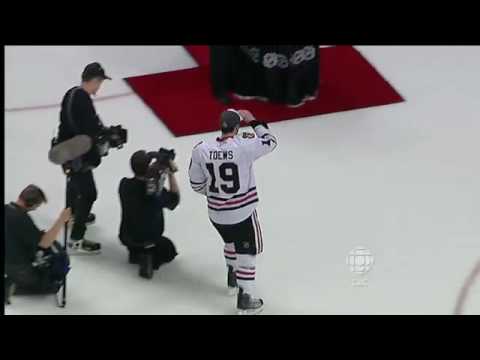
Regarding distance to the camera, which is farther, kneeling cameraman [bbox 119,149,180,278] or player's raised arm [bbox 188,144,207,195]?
kneeling cameraman [bbox 119,149,180,278]

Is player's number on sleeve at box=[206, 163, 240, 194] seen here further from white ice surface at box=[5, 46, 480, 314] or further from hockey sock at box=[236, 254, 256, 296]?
white ice surface at box=[5, 46, 480, 314]

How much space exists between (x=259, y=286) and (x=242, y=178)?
2.50 feet

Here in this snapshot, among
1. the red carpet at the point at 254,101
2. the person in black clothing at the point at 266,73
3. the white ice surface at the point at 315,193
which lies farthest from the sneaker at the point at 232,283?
the person in black clothing at the point at 266,73

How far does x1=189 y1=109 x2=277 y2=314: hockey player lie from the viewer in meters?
5.66

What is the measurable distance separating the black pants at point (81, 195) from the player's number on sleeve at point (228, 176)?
2.78 feet

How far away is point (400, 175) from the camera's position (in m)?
7.14

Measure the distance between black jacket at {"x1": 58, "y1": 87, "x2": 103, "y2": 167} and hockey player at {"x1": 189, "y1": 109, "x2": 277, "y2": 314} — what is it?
649mm

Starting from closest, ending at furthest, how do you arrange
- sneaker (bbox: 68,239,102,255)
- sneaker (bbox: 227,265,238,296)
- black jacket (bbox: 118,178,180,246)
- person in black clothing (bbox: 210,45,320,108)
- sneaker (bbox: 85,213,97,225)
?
black jacket (bbox: 118,178,180,246), sneaker (bbox: 227,265,238,296), sneaker (bbox: 68,239,102,255), sneaker (bbox: 85,213,97,225), person in black clothing (bbox: 210,45,320,108)

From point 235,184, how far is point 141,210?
0.59 meters

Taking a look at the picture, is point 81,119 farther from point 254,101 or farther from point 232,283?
point 254,101

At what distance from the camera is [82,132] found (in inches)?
240

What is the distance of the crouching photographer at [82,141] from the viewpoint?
239 inches

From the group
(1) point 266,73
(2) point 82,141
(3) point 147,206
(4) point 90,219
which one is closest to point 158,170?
(3) point 147,206

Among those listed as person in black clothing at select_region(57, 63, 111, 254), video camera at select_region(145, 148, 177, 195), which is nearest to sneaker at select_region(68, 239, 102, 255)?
person in black clothing at select_region(57, 63, 111, 254)
